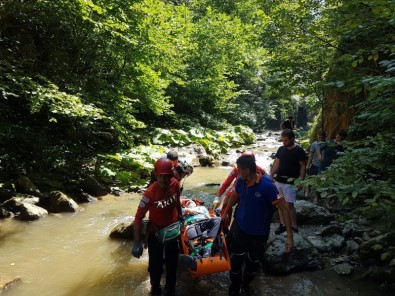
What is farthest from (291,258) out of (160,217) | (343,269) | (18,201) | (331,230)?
(18,201)

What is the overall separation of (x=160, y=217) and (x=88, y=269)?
234cm

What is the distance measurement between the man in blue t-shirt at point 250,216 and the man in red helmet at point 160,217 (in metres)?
0.87

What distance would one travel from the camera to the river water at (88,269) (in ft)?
16.4

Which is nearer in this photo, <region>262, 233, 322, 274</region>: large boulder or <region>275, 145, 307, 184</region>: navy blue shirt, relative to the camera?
<region>262, 233, 322, 274</region>: large boulder

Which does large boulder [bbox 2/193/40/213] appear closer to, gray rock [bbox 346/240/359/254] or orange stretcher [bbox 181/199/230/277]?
orange stretcher [bbox 181/199/230/277]

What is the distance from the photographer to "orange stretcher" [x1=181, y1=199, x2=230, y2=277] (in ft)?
14.4

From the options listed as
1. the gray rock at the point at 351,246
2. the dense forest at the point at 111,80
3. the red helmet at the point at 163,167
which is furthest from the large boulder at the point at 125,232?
the gray rock at the point at 351,246

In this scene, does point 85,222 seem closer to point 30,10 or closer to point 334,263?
point 334,263

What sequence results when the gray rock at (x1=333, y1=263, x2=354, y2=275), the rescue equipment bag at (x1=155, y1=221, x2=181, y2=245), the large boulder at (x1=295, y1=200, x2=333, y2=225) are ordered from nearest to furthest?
the rescue equipment bag at (x1=155, y1=221, x2=181, y2=245) → the gray rock at (x1=333, y1=263, x2=354, y2=275) → the large boulder at (x1=295, y1=200, x2=333, y2=225)

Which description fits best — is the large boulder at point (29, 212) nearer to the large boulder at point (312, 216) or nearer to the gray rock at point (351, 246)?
the large boulder at point (312, 216)

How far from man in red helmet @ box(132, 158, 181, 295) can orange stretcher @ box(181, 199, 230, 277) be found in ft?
1.01

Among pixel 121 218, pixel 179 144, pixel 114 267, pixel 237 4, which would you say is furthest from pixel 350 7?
pixel 237 4

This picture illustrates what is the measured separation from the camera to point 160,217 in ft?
14.5

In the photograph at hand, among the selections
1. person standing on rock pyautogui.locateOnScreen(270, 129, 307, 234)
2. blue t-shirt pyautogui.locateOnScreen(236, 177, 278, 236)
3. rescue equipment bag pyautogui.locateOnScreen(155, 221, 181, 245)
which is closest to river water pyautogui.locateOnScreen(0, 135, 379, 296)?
rescue equipment bag pyautogui.locateOnScreen(155, 221, 181, 245)
